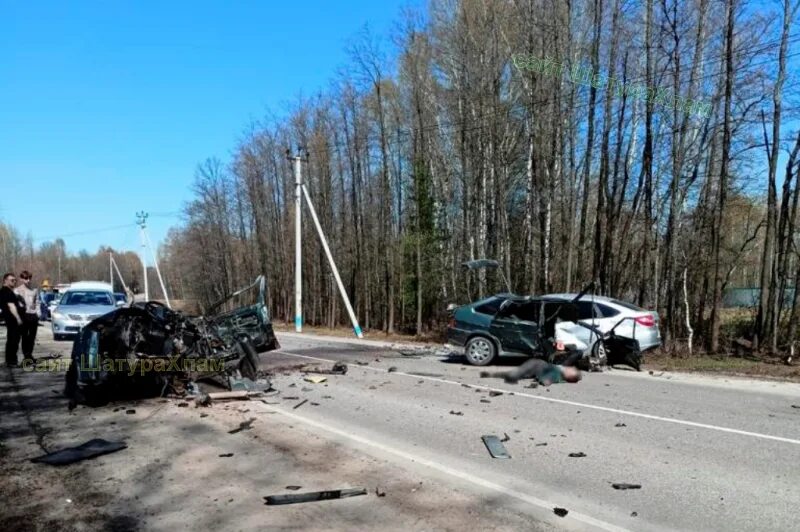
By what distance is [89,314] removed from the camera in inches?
749

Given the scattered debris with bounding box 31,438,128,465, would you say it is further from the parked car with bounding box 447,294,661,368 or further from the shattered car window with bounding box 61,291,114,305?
the shattered car window with bounding box 61,291,114,305

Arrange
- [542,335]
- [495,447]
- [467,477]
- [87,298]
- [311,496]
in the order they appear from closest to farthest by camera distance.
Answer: [311,496], [467,477], [495,447], [542,335], [87,298]

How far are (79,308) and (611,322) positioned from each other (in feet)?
51.3

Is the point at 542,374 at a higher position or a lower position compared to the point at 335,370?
higher

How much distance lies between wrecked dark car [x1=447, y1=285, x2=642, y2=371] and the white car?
3cm

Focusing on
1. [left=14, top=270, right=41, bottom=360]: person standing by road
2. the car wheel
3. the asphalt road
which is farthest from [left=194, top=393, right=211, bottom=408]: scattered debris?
the car wheel

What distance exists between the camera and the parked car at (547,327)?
519 inches

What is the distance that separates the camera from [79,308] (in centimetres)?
1942

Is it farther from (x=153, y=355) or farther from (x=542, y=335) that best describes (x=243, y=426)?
(x=542, y=335)

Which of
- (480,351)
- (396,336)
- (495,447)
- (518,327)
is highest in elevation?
(518,327)

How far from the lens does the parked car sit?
13.2 metres

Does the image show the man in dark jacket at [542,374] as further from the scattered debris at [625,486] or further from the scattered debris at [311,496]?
the scattered debris at [311,496]

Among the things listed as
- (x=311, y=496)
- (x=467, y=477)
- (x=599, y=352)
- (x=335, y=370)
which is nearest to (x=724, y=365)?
(x=599, y=352)

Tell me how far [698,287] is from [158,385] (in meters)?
17.6
